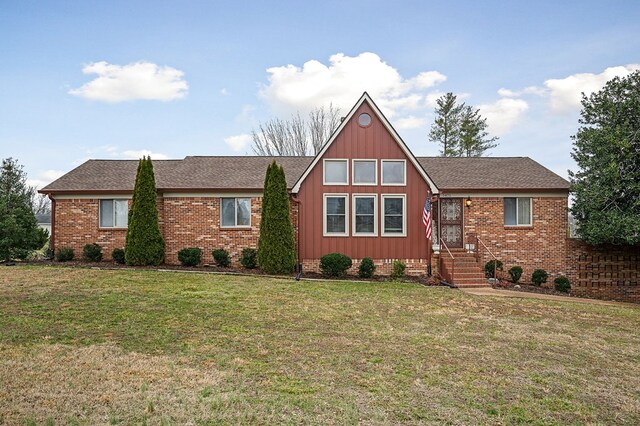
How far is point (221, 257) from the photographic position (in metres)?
16.4

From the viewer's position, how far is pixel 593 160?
52.5ft

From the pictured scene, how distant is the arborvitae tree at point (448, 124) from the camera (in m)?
38.8

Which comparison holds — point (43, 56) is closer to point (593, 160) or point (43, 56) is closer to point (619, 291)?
point (593, 160)

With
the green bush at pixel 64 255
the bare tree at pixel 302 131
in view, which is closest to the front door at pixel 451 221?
the green bush at pixel 64 255

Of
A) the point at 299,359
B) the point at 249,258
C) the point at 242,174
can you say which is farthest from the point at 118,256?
the point at 299,359

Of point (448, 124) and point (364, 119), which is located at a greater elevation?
point (448, 124)

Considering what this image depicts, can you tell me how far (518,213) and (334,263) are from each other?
7.80 m

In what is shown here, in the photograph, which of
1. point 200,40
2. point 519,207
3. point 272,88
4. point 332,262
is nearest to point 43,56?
point 200,40

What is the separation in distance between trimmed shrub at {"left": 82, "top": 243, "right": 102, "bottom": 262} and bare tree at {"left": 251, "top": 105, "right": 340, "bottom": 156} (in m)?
22.7

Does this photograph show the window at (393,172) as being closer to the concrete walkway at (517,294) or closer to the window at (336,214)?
the window at (336,214)

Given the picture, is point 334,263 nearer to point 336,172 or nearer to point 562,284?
point 336,172

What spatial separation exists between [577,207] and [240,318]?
13793 millimetres

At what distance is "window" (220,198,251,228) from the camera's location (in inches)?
671

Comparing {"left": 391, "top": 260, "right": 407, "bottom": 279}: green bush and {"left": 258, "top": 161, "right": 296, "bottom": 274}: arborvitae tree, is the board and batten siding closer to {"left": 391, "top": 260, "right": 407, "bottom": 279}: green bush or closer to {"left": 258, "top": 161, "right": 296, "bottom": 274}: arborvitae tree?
{"left": 391, "top": 260, "right": 407, "bottom": 279}: green bush
